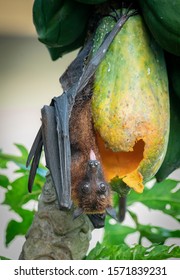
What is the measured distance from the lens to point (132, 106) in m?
0.98

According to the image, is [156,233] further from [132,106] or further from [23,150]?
[132,106]

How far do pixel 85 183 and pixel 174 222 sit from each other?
0.49 metres

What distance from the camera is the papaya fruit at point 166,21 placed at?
98 cm

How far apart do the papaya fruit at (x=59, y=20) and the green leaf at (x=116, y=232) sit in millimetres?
461

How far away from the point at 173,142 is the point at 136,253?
0.68ft

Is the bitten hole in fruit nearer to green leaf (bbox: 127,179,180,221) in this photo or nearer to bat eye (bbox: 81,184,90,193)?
bat eye (bbox: 81,184,90,193)

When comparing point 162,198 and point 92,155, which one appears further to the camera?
point 162,198

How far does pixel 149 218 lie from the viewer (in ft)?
4.90

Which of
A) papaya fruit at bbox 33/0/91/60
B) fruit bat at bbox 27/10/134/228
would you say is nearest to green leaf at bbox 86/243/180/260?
fruit bat at bbox 27/10/134/228

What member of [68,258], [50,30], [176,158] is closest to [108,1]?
[50,30]

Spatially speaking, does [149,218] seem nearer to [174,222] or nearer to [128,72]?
[174,222]

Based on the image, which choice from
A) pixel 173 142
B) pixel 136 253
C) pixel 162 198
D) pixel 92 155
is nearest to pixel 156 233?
pixel 162 198

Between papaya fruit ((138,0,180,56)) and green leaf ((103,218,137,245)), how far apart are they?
525 mm

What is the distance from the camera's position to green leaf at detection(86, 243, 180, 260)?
119 cm
